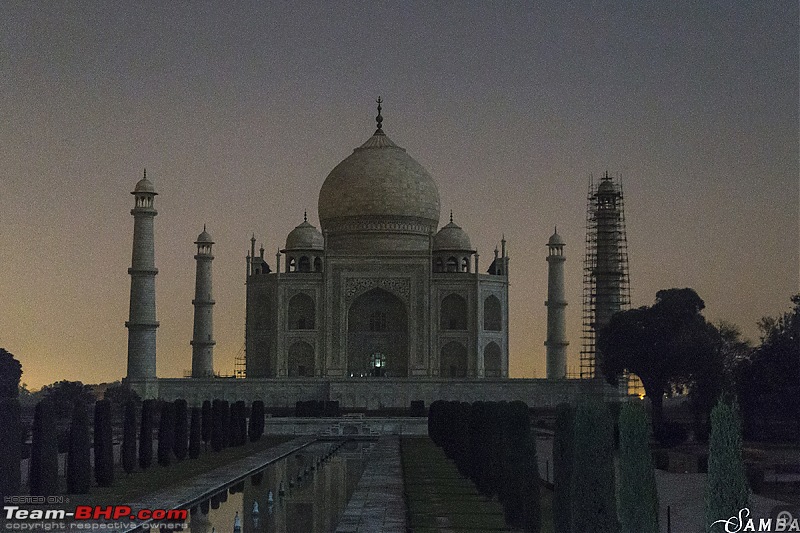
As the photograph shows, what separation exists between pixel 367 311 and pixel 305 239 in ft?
15.1

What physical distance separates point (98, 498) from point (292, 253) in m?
34.5

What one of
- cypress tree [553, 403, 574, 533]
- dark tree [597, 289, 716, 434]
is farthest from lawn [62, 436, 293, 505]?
dark tree [597, 289, 716, 434]

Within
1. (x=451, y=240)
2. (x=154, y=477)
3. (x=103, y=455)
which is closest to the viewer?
(x=103, y=455)

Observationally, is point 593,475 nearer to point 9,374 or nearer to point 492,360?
point 9,374

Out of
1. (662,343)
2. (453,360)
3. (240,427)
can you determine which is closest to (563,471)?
(240,427)

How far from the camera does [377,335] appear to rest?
53969 mm

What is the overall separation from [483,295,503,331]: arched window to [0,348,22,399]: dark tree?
19291 mm

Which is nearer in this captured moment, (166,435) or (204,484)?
(204,484)

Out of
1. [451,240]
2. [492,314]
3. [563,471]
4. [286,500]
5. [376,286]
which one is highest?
[451,240]

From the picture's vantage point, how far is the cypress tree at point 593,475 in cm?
1534

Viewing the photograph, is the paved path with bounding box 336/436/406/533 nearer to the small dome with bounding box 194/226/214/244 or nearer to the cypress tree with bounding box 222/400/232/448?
the cypress tree with bounding box 222/400/232/448

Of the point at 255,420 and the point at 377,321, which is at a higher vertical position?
the point at 377,321

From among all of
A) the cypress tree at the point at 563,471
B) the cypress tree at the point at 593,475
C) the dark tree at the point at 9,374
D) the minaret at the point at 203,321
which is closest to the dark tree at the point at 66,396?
the dark tree at the point at 9,374

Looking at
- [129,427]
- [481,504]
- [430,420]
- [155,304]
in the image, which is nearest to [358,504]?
[481,504]
